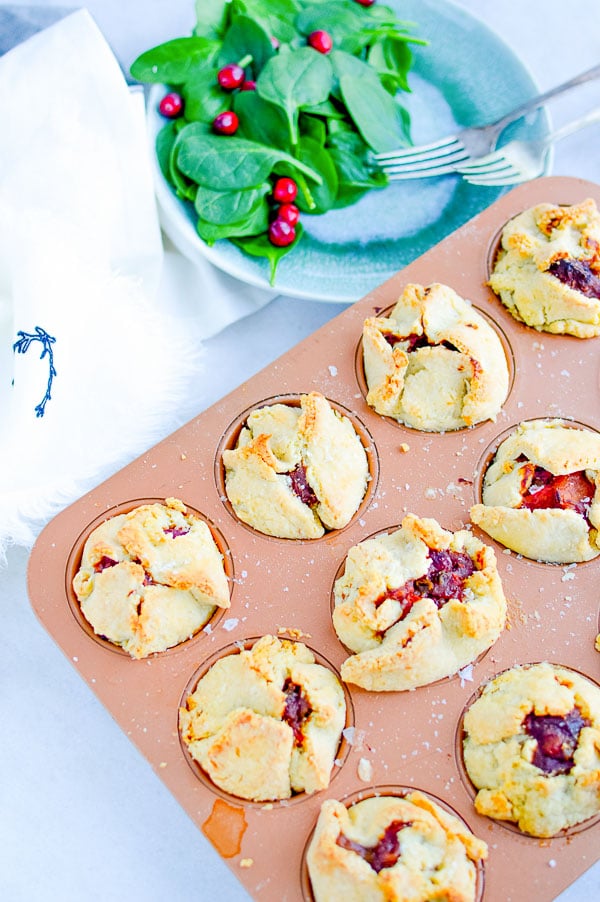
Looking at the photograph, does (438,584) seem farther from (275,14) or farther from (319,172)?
(275,14)

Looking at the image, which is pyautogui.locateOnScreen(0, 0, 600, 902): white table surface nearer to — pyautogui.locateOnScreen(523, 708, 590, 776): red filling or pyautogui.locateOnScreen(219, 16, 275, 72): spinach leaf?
pyautogui.locateOnScreen(523, 708, 590, 776): red filling

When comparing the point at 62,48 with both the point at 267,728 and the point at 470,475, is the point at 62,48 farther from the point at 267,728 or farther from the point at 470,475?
the point at 267,728

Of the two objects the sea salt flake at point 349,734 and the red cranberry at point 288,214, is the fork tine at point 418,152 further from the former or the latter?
the sea salt flake at point 349,734

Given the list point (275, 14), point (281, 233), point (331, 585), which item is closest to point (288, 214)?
point (281, 233)

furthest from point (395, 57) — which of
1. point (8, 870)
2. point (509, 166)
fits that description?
point (8, 870)

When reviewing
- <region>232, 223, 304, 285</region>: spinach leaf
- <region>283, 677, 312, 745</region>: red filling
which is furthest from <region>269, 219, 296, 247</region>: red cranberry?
<region>283, 677, 312, 745</region>: red filling
